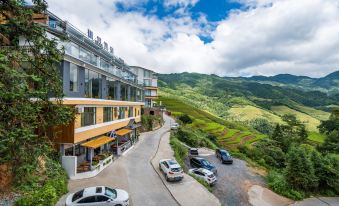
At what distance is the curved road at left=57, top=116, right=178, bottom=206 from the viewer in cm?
1711

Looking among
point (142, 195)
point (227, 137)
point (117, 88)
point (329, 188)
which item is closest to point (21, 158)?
point (142, 195)

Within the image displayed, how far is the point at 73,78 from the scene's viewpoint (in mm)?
21125

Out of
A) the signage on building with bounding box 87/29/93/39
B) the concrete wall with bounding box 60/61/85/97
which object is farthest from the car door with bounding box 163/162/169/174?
the signage on building with bounding box 87/29/93/39

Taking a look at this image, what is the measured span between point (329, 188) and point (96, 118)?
Answer: 98.0 ft

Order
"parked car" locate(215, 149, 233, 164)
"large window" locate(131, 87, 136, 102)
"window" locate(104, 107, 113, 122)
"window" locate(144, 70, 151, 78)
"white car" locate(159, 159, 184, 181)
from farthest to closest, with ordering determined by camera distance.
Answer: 1. "window" locate(144, 70, 151, 78)
2. "large window" locate(131, 87, 136, 102)
3. "parked car" locate(215, 149, 233, 164)
4. "window" locate(104, 107, 113, 122)
5. "white car" locate(159, 159, 184, 181)

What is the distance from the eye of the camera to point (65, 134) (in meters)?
19.9

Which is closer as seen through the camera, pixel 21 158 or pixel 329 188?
Answer: pixel 21 158

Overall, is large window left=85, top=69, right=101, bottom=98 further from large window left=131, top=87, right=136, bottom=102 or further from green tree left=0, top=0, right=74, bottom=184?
large window left=131, top=87, right=136, bottom=102

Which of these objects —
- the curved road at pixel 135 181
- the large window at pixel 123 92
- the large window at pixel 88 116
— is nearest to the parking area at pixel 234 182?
the curved road at pixel 135 181

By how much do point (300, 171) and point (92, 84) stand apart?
25.8 m

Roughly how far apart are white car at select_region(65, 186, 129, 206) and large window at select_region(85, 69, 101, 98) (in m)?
11.6

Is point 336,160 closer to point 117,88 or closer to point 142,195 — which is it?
point 142,195

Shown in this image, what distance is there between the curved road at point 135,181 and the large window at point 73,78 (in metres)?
8.17

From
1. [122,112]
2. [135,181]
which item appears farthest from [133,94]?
[135,181]
